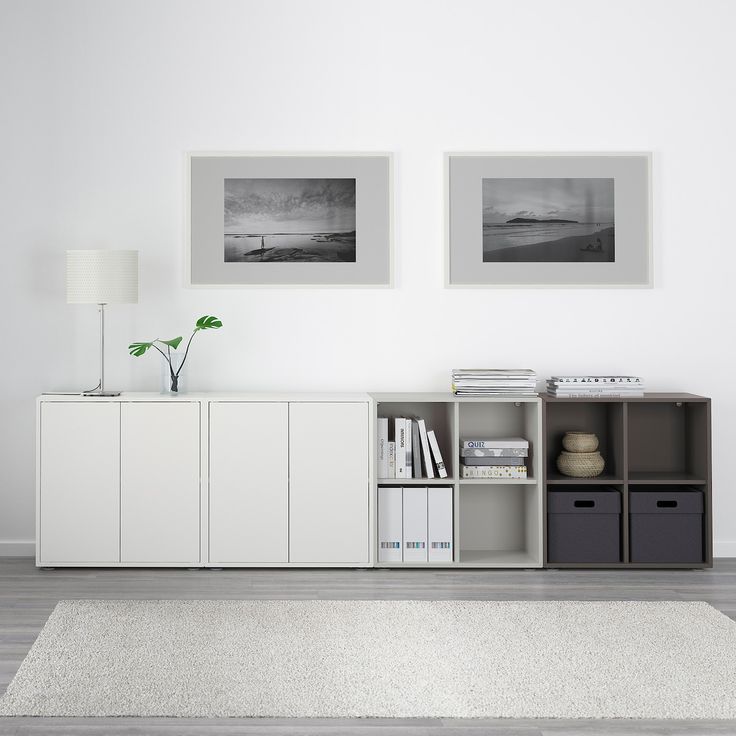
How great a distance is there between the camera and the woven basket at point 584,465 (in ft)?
13.2

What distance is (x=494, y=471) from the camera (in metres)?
4.02

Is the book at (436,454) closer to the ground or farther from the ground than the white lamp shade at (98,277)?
closer to the ground

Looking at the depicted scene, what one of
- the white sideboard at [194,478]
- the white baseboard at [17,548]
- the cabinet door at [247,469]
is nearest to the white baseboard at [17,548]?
the white baseboard at [17,548]

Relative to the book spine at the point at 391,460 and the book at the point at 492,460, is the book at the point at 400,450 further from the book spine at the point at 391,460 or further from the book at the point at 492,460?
the book at the point at 492,460

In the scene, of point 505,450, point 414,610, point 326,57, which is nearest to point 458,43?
point 326,57

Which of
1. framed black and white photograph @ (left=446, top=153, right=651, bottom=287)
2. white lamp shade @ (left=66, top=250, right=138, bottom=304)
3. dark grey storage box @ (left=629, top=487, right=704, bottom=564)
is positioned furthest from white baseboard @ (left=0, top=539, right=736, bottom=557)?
dark grey storage box @ (left=629, top=487, right=704, bottom=564)

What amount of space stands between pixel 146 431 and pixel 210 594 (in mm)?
814

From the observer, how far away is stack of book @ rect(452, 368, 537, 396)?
3.99m

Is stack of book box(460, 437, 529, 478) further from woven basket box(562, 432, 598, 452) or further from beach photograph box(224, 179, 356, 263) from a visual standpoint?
beach photograph box(224, 179, 356, 263)

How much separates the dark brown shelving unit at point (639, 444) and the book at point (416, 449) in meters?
0.59

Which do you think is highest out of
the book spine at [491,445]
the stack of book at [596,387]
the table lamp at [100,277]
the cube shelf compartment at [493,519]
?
the table lamp at [100,277]

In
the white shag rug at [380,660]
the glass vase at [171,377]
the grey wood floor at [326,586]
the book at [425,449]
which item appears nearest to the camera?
the white shag rug at [380,660]

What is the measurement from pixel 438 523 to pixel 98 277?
195 cm

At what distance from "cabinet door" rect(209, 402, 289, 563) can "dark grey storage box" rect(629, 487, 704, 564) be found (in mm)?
1632
